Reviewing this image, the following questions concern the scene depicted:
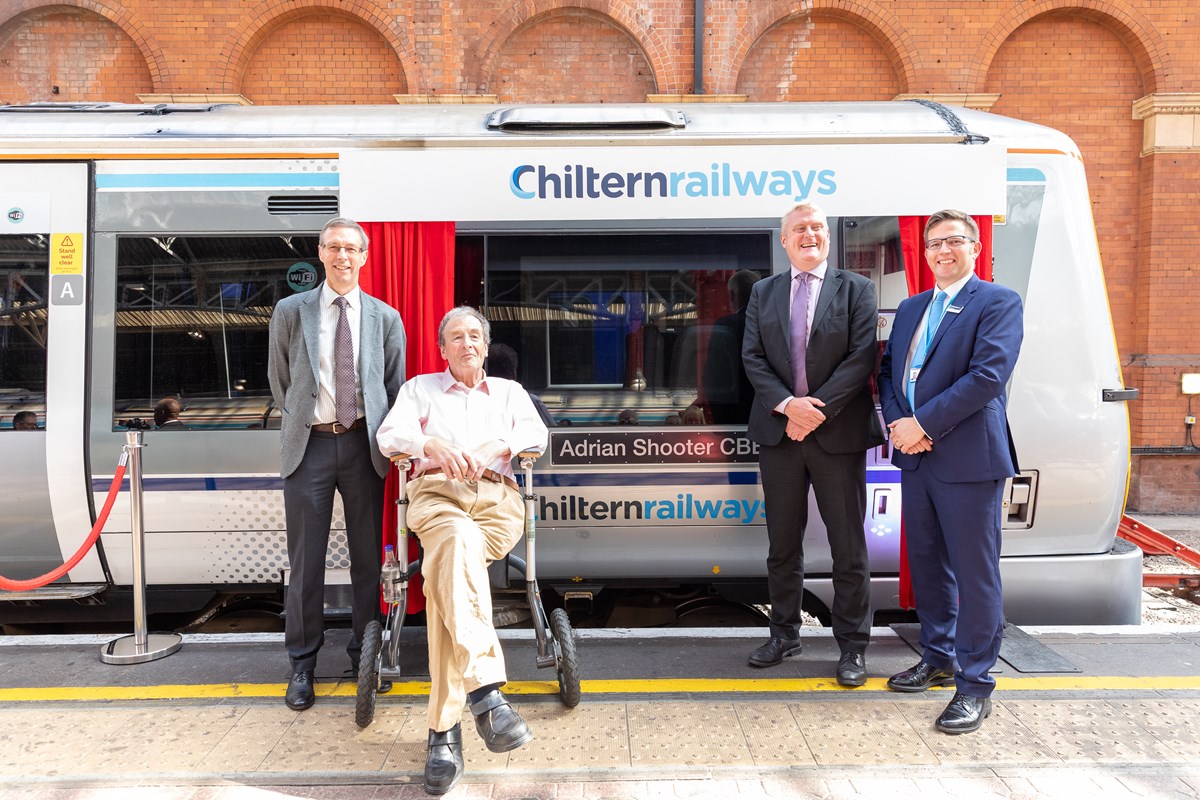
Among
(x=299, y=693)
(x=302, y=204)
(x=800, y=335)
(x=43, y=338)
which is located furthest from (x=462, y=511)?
(x=43, y=338)

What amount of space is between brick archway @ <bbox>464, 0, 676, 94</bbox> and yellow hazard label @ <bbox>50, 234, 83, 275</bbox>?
17.2ft

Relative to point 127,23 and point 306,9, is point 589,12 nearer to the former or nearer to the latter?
point 306,9

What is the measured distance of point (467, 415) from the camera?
3256 mm

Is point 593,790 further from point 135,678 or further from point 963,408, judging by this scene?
Answer: point 135,678

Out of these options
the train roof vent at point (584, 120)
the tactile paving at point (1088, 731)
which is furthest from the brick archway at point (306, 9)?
the tactile paving at point (1088, 731)

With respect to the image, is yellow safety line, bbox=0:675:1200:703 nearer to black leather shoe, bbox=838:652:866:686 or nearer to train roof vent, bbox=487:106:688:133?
black leather shoe, bbox=838:652:866:686

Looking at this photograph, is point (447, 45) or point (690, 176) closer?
point (690, 176)

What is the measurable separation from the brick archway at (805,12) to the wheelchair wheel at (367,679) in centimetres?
714

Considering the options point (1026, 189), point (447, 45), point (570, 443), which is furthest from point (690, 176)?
point (447, 45)

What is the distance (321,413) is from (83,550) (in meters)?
1.51

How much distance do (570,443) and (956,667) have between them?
2.10 metres

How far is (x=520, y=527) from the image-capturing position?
127 inches

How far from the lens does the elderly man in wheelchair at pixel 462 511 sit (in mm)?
2730

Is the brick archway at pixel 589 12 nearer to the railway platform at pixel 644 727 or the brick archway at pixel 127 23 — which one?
the brick archway at pixel 127 23
